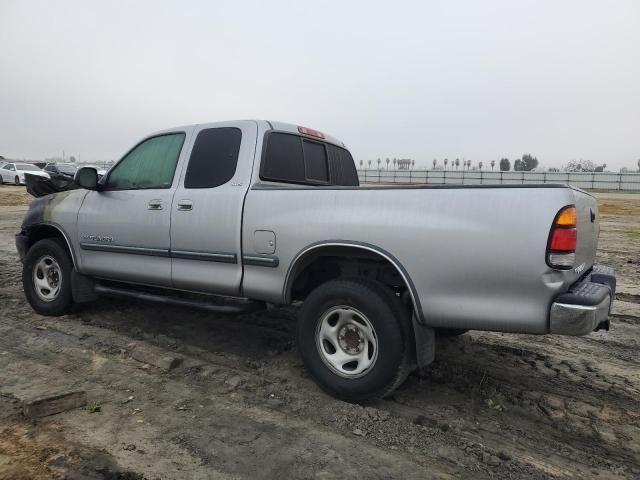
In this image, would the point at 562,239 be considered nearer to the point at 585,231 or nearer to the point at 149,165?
the point at 585,231

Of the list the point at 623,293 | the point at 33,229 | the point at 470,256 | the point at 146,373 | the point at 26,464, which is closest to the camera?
the point at 26,464

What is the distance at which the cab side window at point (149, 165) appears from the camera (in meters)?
4.48

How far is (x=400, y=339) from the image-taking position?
3166 millimetres

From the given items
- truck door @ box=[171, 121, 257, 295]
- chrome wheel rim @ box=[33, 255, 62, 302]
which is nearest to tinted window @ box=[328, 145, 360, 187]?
truck door @ box=[171, 121, 257, 295]

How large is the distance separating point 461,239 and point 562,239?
54cm

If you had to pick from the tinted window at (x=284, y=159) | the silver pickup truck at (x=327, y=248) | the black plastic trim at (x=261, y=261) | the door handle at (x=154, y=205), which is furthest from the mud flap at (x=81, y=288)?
the tinted window at (x=284, y=159)

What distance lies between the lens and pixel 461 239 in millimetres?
2902

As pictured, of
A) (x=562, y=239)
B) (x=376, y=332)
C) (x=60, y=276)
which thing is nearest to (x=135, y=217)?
(x=60, y=276)

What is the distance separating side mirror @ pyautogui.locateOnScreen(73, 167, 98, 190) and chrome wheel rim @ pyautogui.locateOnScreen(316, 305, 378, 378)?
2787mm

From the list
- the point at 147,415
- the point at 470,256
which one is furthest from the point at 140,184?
the point at 470,256

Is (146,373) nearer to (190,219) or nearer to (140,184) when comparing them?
(190,219)

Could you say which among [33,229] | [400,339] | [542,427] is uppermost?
A: [33,229]

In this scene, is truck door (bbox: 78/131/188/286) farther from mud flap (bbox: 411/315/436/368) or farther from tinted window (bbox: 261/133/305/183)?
mud flap (bbox: 411/315/436/368)

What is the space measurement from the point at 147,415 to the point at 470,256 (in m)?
2.27
